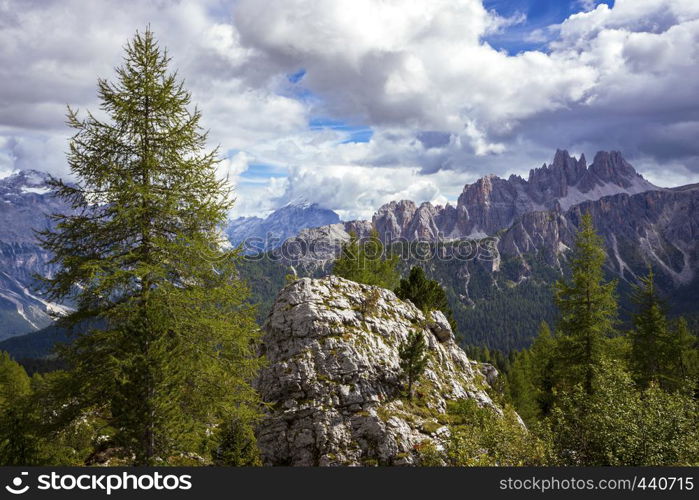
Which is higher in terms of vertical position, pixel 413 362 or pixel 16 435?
pixel 16 435

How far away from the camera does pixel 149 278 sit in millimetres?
15406

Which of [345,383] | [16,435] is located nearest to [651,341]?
[345,383]

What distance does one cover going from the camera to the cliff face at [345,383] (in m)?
30.5

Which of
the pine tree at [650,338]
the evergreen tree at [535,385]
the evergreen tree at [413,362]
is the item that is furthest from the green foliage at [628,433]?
the evergreen tree at [535,385]

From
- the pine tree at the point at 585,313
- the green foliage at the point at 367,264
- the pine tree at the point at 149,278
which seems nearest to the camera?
the pine tree at the point at 149,278

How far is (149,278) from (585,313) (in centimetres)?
3075

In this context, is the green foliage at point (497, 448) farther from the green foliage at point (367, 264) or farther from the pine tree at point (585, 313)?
the green foliage at point (367, 264)

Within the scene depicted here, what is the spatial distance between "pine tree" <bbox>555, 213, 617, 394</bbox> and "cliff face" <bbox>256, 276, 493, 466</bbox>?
11.0 metres

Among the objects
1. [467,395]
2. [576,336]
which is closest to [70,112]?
[576,336]

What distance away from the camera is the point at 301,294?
129 ft

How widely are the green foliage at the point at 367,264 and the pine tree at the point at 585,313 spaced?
88.5 ft

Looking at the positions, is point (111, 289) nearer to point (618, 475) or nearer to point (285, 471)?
point (285, 471)

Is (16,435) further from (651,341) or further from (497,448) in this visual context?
(651,341)

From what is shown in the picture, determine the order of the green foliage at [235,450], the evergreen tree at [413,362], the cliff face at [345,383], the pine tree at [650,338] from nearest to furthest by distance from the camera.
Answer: the green foliage at [235,450] → the cliff face at [345,383] → the evergreen tree at [413,362] → the pine tree at [650,338]
